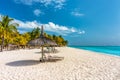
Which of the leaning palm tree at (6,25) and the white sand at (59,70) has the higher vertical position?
the leaning palm tree at (6,25)

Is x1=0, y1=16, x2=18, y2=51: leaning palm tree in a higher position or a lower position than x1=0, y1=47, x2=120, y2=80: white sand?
higher

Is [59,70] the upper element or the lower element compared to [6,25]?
lower

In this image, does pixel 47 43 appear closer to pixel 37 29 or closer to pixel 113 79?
pixel 113 79

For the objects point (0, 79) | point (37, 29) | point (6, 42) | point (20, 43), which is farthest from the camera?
point (37, 29)

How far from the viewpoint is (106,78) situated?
6.75 m

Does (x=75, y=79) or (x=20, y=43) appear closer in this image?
(x=75, y=79)

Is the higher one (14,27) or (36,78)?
(14,27)

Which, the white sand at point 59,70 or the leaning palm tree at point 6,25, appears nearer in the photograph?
the white sand at point 59,70

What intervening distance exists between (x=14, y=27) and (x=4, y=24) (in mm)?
1966

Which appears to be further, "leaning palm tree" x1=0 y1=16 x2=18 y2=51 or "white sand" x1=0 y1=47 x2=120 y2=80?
"leaning palm tree" x1=0 y1=16 x2=18 y2=51


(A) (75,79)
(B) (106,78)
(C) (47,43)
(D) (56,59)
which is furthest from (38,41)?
(B) (106,78)

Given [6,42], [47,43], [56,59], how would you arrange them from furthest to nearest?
[6,42] < [56,59] < [47,43]

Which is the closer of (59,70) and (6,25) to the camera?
(59,70)

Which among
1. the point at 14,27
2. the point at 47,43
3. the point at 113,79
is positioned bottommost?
the point at 113,79
